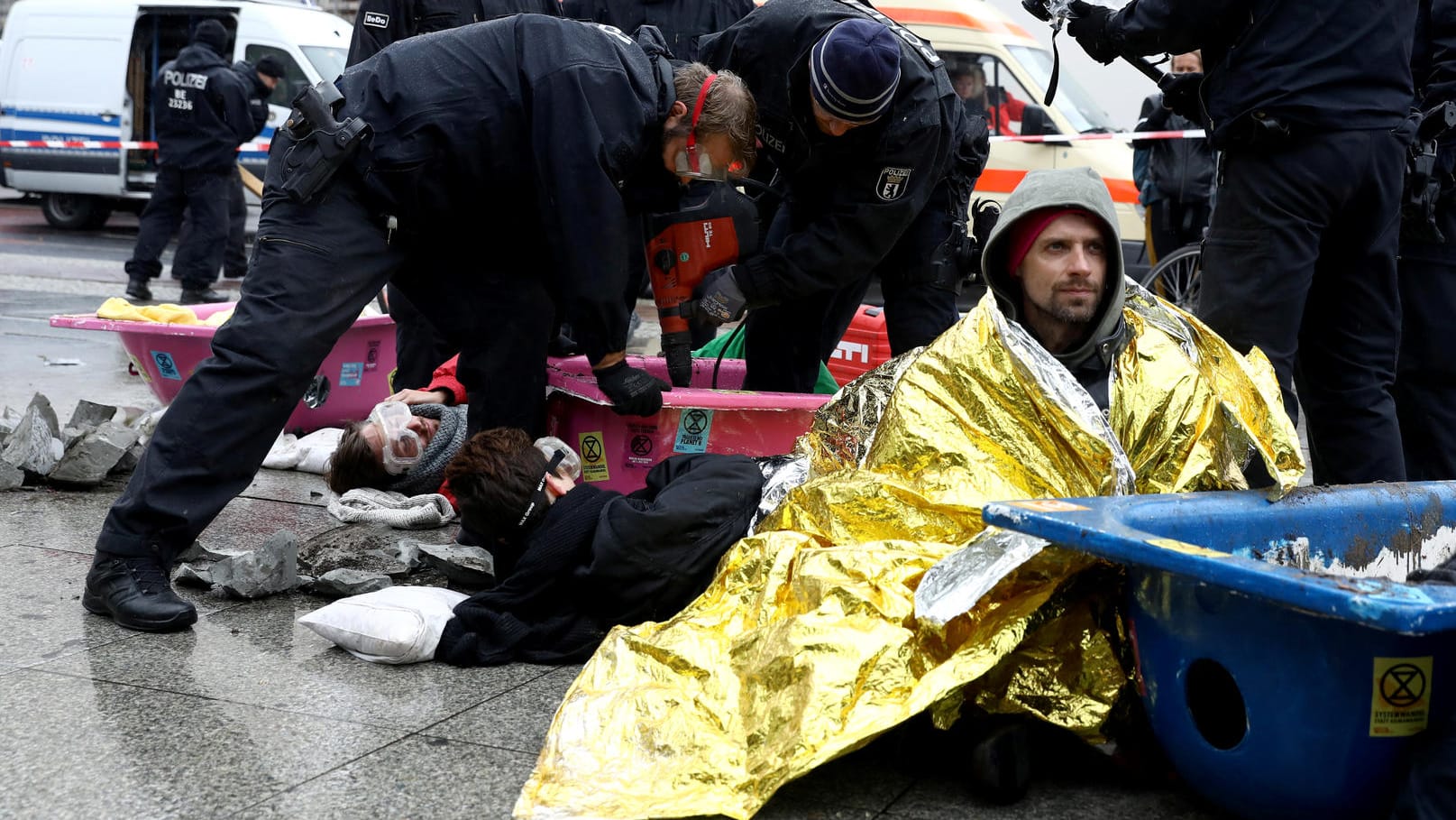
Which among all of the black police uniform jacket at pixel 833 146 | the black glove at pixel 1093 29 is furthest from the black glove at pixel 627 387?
the black glove at pixel 1093 29

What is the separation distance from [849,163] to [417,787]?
222 centimetres

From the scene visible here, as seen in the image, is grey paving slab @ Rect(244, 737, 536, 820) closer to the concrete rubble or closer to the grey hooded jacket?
the grey hooded jacket

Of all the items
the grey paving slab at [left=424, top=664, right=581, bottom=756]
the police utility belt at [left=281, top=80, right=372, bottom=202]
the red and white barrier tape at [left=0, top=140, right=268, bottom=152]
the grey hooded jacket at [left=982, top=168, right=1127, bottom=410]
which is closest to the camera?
the grey paving slab at [left=424, top=664, right=581, bottom=756]

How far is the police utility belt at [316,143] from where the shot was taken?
3166mm

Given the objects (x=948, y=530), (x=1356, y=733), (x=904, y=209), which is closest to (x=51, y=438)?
(x=904, y=209)

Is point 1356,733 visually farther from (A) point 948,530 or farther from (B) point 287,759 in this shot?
(B) point 287,759

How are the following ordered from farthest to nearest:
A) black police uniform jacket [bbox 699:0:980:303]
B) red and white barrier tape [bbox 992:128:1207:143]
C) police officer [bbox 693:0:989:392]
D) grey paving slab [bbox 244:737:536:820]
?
red and white barrier tape [bbox 992:128:1207:143] → black police uniform jacket [bbox 699:0:980:303] → police officer [bbox 693:0:989:392] → grey paving slab [bbox 244:737:536:820]

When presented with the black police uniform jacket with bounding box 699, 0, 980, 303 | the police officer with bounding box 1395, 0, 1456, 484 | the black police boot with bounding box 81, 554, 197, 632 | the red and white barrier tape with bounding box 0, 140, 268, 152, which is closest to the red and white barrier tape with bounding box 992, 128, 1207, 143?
the police officer with bounding box 1395, 0, 1456, 484

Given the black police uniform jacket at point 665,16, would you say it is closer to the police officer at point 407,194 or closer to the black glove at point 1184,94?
the police officer at point 407,194

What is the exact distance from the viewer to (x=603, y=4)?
15.8 feet

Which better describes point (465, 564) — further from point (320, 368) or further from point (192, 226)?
point (192, 226)

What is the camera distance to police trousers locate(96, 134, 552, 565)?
311 centimetres

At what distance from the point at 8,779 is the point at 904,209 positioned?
256 cm

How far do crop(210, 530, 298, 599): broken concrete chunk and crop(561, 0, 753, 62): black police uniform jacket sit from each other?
221cm
